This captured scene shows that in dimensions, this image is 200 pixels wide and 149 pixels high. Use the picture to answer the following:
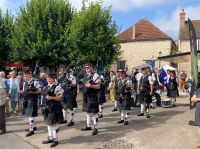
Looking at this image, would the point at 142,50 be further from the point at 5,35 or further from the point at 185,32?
the point at 5,35

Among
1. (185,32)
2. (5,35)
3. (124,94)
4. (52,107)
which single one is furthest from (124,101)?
(185,32)

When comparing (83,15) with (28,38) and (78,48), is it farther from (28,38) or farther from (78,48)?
(28,38)

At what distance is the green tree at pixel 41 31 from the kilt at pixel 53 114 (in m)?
16.0

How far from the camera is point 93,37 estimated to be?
22.8 metres

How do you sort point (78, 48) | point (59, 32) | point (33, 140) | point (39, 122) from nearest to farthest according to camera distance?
point (33, 140), point (39, 122), point (78, 48), point (59, 32)

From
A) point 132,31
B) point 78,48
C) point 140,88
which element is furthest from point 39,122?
point 132,31

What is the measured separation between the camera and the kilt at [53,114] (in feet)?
30.5

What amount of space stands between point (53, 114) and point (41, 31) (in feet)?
56.2

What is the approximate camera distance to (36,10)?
2650 centimetres

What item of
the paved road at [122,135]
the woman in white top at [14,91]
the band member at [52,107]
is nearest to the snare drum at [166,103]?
the paved road at [122,135]

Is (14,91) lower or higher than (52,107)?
higher

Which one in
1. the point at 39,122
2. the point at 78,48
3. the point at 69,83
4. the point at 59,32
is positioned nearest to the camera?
the point at 69,83

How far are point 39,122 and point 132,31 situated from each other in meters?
33.8

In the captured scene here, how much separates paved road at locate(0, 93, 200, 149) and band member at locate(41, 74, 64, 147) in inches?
14.2
